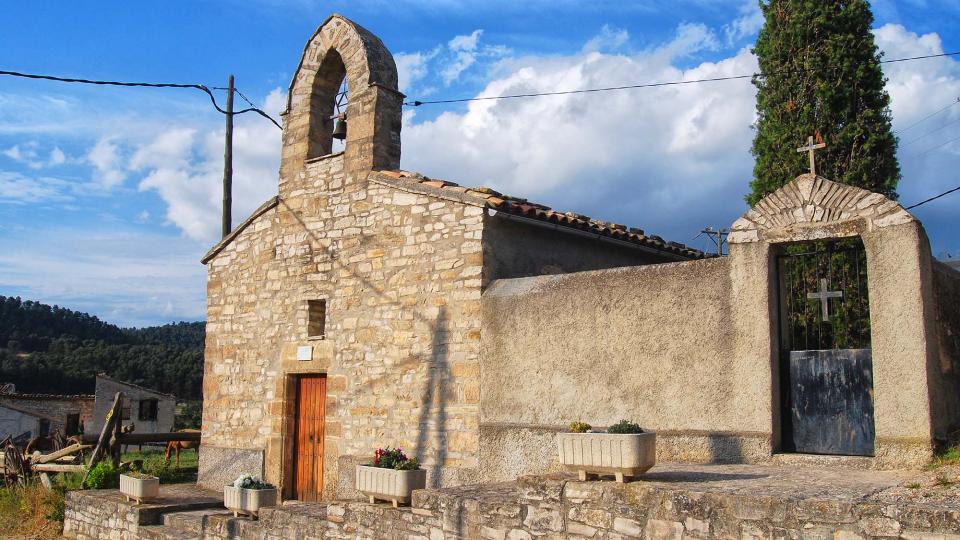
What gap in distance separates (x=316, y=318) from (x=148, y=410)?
27.2m

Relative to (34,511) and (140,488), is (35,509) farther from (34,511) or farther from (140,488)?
(140,488)

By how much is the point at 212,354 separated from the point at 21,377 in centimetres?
3483

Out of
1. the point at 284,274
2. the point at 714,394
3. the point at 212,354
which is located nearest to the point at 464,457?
the point at 714,394

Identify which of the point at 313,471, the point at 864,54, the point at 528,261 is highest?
the point at 864,54

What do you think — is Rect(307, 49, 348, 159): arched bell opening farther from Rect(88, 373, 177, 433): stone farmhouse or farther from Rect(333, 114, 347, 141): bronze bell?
Rect(88, 373, 177, 433): stone farmhouse

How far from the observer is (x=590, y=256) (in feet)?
36.4

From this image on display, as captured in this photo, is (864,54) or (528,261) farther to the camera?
(864,54)

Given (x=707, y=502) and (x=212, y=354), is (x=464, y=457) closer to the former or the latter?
(x=707, y=502)

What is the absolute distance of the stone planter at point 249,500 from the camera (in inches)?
382

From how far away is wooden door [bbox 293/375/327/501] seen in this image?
36.8 feet

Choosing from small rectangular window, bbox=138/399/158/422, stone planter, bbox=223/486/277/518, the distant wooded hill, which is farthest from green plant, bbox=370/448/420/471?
the distant wooded hill

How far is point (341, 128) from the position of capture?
11.8 meters

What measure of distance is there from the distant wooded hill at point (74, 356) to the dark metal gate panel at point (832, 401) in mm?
40355

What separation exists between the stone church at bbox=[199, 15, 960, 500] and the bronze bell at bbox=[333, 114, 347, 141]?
0.36m
